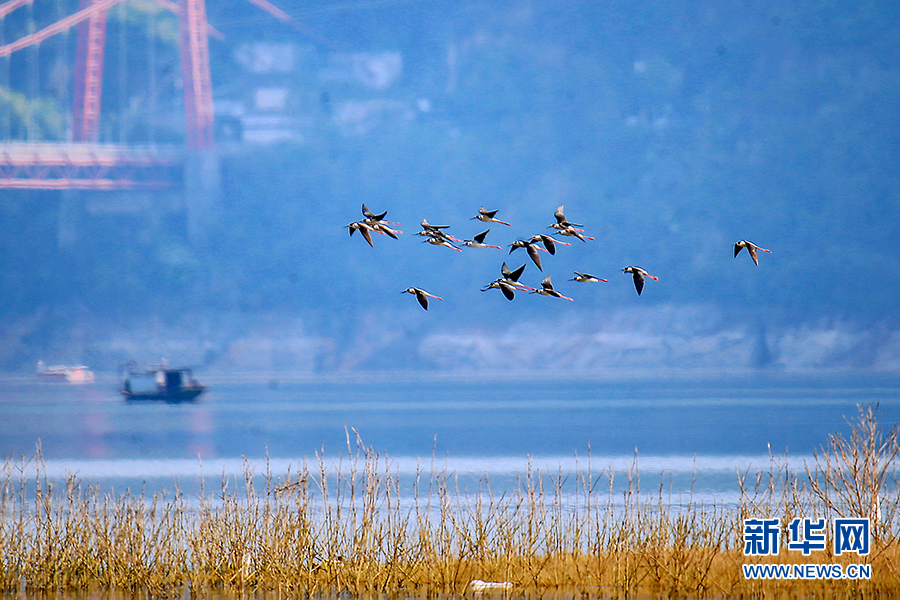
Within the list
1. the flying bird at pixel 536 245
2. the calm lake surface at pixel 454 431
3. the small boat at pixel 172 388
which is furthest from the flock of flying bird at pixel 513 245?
the small boat at pixel 172 388

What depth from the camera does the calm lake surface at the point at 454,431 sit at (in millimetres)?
34812

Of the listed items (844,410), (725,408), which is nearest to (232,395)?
(725,408)

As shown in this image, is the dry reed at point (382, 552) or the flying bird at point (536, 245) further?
the dry reed at point (382, 552)

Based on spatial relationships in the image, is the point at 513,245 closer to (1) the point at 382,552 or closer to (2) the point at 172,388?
(1) the point at 382,552

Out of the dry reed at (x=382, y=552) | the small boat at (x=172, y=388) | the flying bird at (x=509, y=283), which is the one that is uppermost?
the small boat at (x=172, y=388)

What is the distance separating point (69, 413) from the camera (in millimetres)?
75438

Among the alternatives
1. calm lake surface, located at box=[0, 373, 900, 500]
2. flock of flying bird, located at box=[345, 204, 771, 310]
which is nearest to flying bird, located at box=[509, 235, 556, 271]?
flock of flying bird, located at box=[345, 204, 771, 310]

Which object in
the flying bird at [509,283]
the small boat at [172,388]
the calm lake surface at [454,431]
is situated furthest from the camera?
the small boat at [172,388]

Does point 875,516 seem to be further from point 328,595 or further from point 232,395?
point 232,395

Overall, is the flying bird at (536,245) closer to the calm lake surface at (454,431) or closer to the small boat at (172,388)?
the calm lake surface at (454,431)

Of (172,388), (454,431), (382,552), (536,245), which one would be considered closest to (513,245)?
(536,245)

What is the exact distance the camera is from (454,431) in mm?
52438

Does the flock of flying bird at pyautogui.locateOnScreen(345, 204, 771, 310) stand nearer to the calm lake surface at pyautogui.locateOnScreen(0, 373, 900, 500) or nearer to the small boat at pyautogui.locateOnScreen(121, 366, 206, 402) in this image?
the calm lake surface at pyautogui.locateOnScreen(0, 373, 900, 500)

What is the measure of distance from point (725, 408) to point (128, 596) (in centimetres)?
6897
